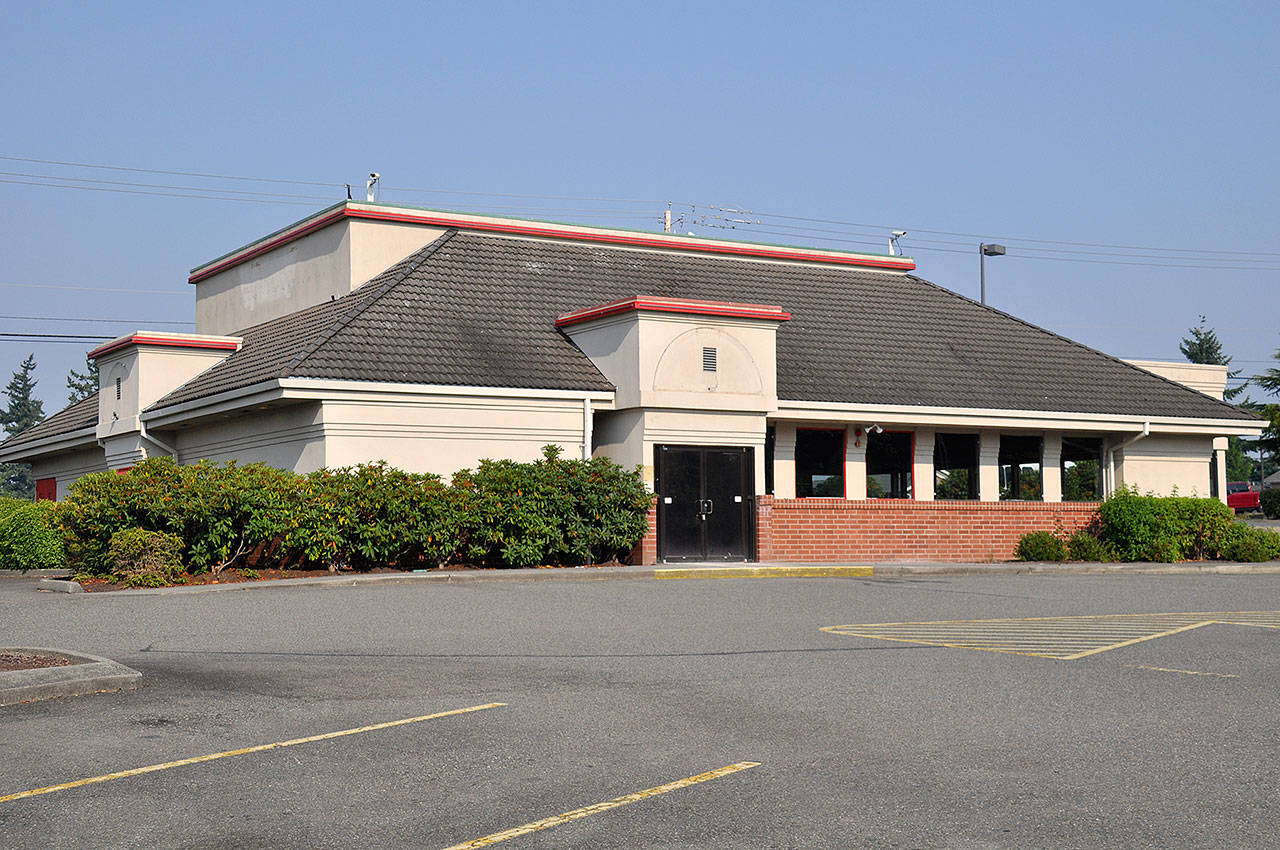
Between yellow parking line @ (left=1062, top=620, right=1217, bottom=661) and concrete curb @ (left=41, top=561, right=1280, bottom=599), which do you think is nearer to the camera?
yellow parking line @ (left=1062, top=620, right=1217, bottom=661)

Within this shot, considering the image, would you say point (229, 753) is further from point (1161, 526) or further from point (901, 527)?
point (1161, 526)

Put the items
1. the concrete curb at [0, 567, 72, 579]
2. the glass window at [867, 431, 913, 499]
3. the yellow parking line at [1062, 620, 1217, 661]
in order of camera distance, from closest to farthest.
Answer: the yellow parking line at [1062, 620, 1217, 661]
the concrete curb at [0, 567, 72, 579]
the glass window at [867, 431, 913, 499]

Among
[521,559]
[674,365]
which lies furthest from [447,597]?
[674,365]

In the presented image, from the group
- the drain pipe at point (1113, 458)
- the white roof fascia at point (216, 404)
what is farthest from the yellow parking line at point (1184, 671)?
the drain pipe at point (1113, 458)

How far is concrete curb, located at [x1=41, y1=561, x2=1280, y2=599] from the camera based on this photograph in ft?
61.6

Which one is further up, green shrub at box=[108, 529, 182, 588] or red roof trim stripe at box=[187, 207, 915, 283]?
red roof trim stripe at box=[187, 207, 915, 283]

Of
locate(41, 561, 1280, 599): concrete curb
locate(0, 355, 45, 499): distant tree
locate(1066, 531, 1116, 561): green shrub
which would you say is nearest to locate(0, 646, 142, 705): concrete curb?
locate(41, 561, 1280, 599): concrete curb

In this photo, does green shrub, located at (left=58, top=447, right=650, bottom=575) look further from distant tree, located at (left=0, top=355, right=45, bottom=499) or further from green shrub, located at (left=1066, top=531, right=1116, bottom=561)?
distant tree, located at (left=0, top=355, right=45, bottom=499)

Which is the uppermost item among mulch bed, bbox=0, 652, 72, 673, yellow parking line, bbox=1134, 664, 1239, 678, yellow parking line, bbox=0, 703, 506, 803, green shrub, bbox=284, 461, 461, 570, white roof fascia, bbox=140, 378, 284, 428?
white roof fascia, bbox=140, 378, 284, 428

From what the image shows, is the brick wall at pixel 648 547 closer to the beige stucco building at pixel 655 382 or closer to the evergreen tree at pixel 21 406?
the beige stucco building at pixel 655 382

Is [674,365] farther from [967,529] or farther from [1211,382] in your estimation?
[1211,382]

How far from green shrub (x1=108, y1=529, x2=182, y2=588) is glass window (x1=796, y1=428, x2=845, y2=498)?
1302 centimetres

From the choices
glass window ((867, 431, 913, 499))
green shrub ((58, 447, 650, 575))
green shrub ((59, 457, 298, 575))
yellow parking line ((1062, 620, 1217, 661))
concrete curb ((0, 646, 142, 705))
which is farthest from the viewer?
glass window ((867, 431, 913, 499))

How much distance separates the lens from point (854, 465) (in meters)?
27.8
